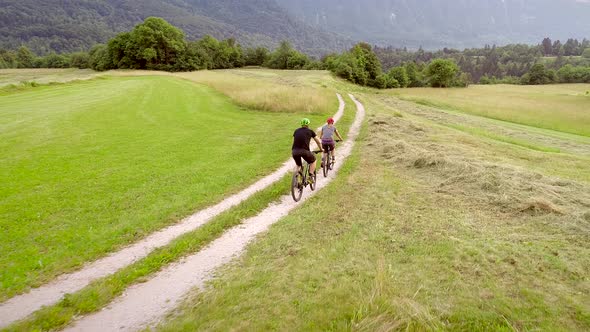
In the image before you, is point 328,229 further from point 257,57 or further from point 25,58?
point 25,58

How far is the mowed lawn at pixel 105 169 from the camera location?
9.27m

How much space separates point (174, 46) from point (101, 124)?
82.5 m

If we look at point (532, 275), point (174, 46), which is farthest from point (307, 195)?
point (174, 46)

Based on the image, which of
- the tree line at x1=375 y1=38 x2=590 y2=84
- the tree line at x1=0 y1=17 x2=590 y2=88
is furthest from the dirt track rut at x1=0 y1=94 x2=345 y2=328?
the tree line at x1=375 y1=38 x2=590 y2=84

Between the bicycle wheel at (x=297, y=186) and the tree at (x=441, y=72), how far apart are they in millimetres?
100213

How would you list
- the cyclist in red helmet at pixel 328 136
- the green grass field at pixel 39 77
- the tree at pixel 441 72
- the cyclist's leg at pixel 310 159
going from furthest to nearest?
the tree at pixel 441 72
the green grass field at pixel 39 77
the cyclist in red helmet at pixel 328 136
the cyclist's leg at pixel 310 159

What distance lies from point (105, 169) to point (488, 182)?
16.6 meters

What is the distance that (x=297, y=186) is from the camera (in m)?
13.2

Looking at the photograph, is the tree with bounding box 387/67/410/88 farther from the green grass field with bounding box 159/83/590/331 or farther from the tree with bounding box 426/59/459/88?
the green grass field with bounding box 159/83/590/331

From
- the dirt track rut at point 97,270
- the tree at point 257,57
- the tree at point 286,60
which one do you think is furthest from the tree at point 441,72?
the dirt track rut at point 97,270

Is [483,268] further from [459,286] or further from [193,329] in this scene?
[193,329]

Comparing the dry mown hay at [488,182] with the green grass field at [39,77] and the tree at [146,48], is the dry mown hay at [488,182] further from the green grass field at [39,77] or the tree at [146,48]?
the tree at [146,48]

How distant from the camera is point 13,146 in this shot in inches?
711

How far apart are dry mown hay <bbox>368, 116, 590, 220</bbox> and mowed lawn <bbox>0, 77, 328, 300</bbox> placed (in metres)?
7.42
